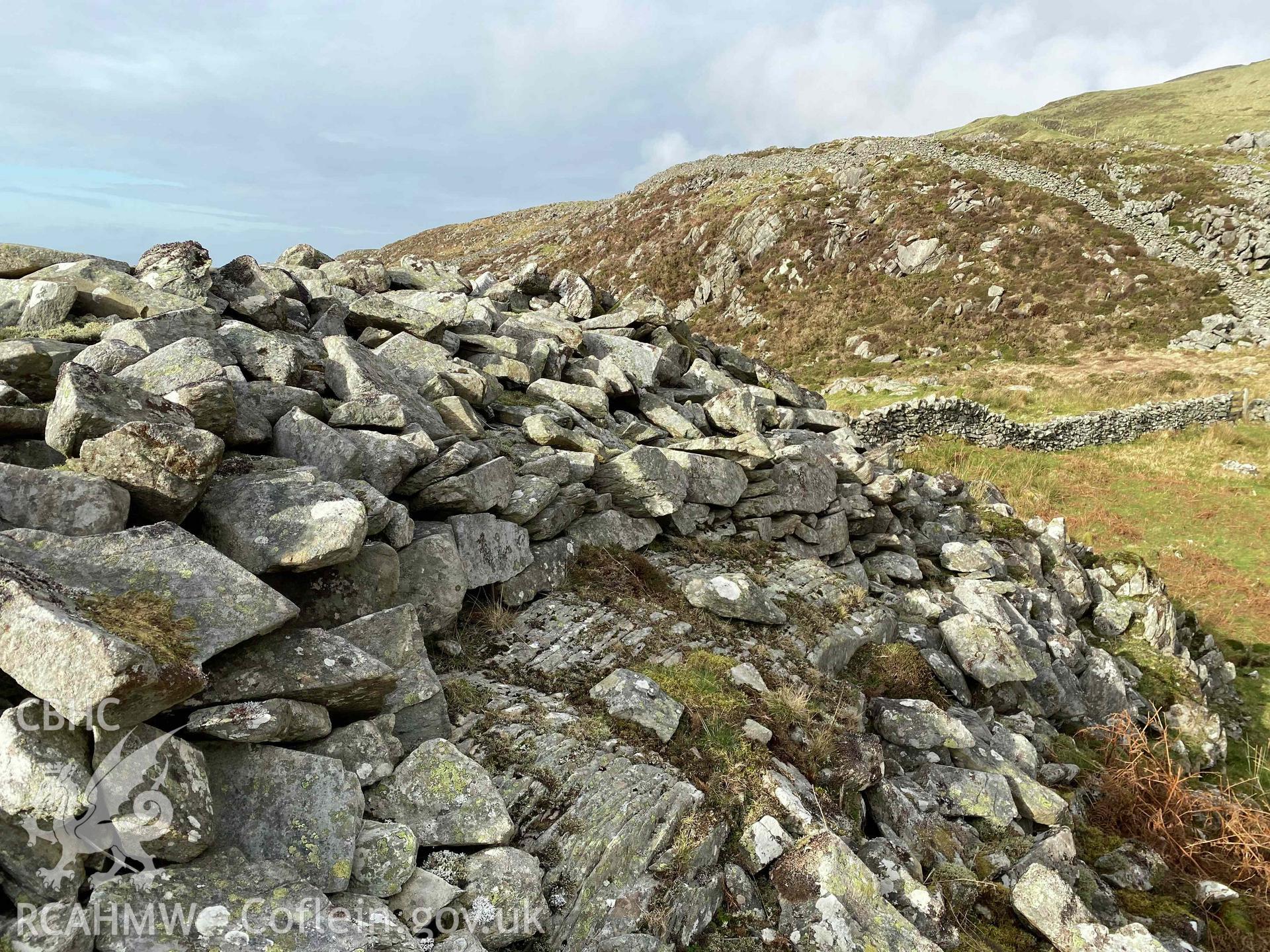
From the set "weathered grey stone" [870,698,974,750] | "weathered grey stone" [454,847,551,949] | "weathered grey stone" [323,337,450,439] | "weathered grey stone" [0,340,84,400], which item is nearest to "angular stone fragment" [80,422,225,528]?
"weathered grey stone" [0,340,84,400]

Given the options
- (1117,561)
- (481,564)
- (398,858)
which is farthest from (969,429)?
(398,858)

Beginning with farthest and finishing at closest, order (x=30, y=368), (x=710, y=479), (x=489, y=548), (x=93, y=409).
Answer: (x=710, y=479)
(x=489, y=548)
(x=30, y=368)
(x=93, y=409)

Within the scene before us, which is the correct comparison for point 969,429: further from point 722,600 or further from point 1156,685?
point 722,600

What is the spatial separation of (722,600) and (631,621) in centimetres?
128

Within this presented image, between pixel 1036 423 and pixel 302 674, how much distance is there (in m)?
34.8

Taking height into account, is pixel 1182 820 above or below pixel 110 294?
below

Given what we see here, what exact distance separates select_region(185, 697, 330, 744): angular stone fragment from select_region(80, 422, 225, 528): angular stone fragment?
2.02m

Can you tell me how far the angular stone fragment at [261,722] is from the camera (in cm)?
436

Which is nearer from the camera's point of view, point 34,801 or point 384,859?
point 34,801

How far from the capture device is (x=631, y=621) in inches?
331

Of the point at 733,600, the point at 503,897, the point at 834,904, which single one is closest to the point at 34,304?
the point at 503,897

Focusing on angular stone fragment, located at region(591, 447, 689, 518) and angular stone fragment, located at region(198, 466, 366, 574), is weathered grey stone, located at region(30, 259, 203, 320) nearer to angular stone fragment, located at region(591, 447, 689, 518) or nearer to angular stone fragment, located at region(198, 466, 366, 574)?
angular stone fragment, located at region(198, 466, 366, 574)

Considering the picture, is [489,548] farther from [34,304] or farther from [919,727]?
[34,304]

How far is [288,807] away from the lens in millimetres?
4410
